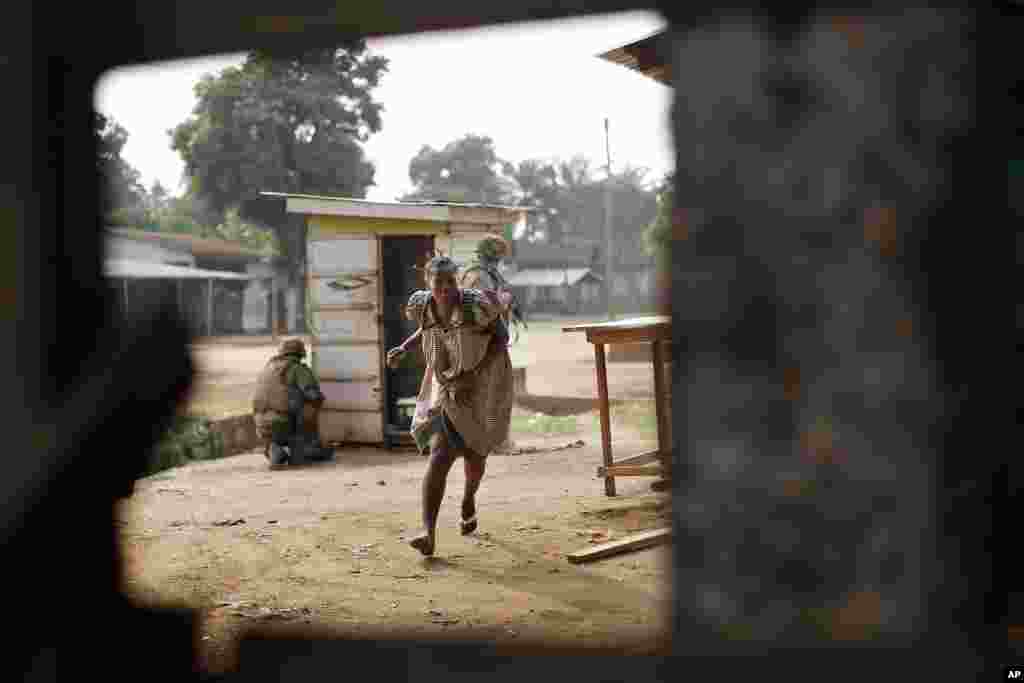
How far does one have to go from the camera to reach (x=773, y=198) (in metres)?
1.91

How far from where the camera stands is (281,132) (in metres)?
32.9

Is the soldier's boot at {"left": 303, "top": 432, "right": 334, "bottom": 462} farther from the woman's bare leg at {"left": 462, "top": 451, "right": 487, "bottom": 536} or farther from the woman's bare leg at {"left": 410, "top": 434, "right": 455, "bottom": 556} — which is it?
the woman's bare leg at {"left": 410, "top": 434, "right": 455, "bottom": 556}

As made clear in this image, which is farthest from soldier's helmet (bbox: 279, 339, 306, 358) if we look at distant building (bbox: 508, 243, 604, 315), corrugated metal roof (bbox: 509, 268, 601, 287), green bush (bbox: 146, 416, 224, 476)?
distant building (bbox: 508, 243, 604, 315)

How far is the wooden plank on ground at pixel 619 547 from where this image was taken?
4.96 metres

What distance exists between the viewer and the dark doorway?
31.6 ft

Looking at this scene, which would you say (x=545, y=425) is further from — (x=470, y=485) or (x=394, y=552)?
(x=394, y=552)

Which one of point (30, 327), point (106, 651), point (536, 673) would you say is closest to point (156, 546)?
point (106, 651)

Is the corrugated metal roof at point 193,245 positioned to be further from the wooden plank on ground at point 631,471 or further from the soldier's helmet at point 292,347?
the wooden plank on ground at point 631,471

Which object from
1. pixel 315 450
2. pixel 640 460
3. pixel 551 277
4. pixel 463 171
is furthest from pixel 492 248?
pixel 463 171

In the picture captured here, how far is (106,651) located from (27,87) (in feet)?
5.72

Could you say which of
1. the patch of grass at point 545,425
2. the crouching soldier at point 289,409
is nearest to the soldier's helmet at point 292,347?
the crouching soldier at point 289,409

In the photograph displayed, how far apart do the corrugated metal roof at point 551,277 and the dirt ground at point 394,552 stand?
33784 millimetres

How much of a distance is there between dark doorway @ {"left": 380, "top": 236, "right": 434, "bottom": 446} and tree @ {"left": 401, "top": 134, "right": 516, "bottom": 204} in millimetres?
42331

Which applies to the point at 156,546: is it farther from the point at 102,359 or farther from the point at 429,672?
the point at 429,672
